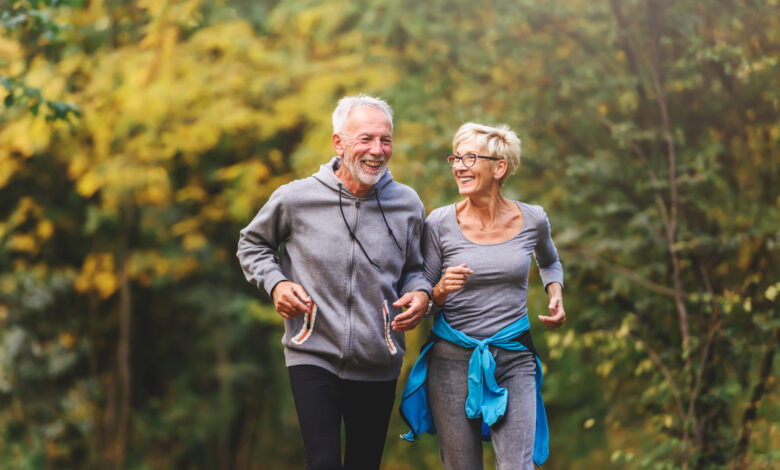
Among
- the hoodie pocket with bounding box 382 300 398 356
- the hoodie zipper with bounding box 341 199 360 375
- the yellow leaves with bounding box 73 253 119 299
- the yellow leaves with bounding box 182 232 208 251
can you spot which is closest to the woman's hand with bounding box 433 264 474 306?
the hoodie pocket with bounding box 382 300 398 356

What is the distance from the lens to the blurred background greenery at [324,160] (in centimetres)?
615

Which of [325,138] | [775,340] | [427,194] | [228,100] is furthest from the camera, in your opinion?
[228,100]

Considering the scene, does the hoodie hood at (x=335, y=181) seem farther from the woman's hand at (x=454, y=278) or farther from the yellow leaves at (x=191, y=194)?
the yellow leaves at (x=191, y=194)

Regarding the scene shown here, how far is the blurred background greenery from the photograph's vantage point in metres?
6.15

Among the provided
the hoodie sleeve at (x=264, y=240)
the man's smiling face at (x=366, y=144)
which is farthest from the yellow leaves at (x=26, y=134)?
the man's smiling face at (x=366, y=144)

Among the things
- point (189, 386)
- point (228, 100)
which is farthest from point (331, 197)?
point (189, 386)

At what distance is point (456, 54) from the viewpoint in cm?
840

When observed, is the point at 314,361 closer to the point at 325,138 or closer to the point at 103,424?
the point at 325,138

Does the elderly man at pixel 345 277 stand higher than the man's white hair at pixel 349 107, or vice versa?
the man's white hair at pixel 349 107

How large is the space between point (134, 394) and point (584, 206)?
8.99m

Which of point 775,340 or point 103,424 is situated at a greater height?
point 775,340

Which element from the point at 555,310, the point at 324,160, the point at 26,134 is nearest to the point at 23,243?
the point at 26,134

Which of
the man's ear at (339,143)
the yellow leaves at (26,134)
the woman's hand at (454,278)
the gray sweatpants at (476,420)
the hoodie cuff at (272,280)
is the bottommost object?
the gray sweatpants at (476,420)

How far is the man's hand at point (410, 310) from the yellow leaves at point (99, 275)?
968cm
